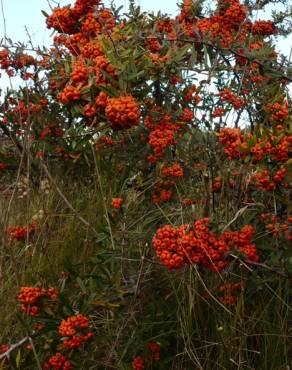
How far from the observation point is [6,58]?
161 inches

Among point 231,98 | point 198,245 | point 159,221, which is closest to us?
point 198,245

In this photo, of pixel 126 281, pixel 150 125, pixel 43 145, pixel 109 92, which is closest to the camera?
pixel 126 281

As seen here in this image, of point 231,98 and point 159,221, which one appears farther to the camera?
point 231,98

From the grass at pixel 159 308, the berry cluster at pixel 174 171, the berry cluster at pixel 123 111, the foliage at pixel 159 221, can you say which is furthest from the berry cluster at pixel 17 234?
the berry cluster at pixel 123 111

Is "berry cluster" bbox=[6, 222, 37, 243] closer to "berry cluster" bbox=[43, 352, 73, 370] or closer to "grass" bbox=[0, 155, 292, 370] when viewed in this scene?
"grass" bbox=[0, 155, 292, 370]

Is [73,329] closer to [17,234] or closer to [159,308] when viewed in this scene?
[159,308]

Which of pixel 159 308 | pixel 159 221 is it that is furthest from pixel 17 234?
pixel 159 308

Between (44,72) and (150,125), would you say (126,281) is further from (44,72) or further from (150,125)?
(44,72)

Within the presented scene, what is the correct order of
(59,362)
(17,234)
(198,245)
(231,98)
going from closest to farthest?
1. (198,245)
2. (59,362)
3. (17,234)
4. (231,98)

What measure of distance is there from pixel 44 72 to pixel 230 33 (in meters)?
1.16

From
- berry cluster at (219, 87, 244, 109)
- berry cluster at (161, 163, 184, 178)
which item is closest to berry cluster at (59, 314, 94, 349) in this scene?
berry cluster at (161, 163, 184, 178)

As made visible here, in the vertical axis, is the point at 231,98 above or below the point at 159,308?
above

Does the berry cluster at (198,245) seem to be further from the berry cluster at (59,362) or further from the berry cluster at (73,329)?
the berry cluster at (59,362)

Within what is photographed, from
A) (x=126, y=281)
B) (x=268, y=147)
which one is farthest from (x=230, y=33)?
(x=126, y=281)
